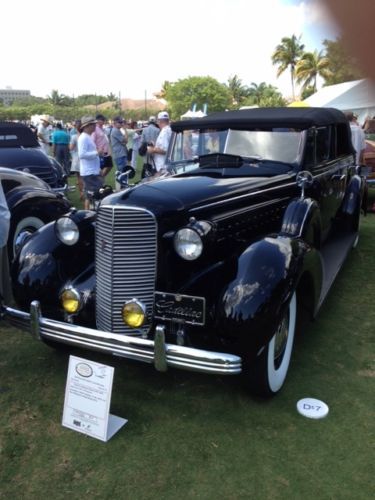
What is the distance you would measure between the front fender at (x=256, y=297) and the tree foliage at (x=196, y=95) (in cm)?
5749

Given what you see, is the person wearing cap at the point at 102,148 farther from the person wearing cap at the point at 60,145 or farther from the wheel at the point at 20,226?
the person wearing cap at the point at 60,145

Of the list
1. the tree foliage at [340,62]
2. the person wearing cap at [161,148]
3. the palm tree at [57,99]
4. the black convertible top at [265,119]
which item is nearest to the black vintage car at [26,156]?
the person wearing cap at [161,148]

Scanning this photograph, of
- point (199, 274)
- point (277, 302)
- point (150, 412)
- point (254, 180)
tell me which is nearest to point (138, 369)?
point (150, 412)

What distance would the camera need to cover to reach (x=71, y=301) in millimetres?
3314

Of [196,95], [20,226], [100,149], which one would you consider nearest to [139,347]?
[20,226]

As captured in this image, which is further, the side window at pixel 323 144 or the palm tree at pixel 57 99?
the palm tree at pixel 57 99

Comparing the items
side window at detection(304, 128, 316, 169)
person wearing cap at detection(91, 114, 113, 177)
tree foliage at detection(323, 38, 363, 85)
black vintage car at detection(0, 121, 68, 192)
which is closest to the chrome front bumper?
tree foliage at detection(323, 38, 363, 85)

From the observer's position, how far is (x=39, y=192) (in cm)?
589

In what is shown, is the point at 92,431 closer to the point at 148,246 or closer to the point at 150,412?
the point at 150,412

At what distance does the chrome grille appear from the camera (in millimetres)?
3074

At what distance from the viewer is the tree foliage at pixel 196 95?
60344 millimetres

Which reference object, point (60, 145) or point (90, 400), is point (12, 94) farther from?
point (90, 400)

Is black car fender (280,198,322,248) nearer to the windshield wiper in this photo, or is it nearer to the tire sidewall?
the tire sidewall

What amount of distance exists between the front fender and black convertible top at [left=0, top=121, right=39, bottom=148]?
675cm
